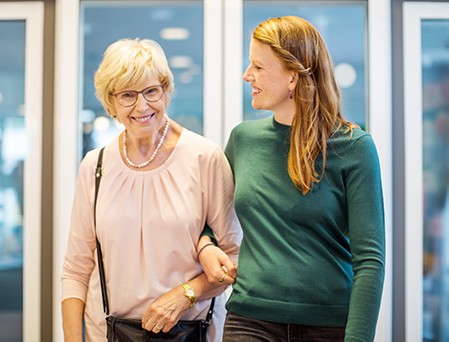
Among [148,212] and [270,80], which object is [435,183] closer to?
[270,80]

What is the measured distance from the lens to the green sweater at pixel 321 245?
1.04 meters

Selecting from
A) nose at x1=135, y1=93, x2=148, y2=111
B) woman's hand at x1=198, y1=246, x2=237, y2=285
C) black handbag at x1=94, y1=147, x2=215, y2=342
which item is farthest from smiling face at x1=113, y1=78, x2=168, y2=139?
black handbag at x1=94, y1=147, x2=215, y2=342

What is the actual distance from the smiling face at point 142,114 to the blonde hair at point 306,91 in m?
0.43

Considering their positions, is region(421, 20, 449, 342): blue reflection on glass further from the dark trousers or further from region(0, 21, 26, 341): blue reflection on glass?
region(0, 21, 26, 341): blue reflection on glass

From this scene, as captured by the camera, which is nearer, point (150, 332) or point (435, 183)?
point (150, 332)

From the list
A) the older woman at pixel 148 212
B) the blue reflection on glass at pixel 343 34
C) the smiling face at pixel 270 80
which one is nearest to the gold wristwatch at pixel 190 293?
the older woman at pixel 148 212

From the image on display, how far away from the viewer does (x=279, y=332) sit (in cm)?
113

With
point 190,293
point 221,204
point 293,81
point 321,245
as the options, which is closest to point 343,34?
point 293,81

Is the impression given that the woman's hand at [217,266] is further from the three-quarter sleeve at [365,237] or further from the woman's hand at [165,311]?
the three-quarter sleeve at [365,237]

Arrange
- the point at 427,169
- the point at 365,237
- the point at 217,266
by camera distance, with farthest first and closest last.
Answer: the point at 427,169 < the point at 217,266 < the point at 365,237

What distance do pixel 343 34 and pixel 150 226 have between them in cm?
146

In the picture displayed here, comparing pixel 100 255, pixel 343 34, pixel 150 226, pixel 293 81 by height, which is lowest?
pixel 100 255

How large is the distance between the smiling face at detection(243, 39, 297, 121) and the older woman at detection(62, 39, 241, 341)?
300 mm

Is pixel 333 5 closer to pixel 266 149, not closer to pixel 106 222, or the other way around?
pixel 266 149
